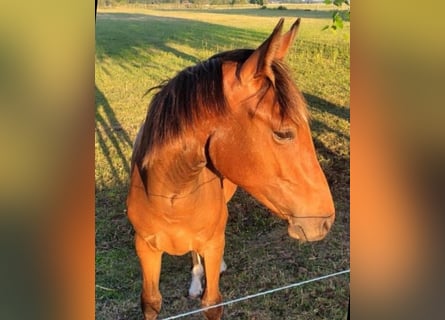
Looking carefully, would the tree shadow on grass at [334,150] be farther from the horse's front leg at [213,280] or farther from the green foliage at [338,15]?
the horse's front leg at [213,280]

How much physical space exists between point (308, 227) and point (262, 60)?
0.38m

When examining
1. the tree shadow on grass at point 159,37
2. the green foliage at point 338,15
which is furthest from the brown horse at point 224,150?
the green foliage at point 338,15

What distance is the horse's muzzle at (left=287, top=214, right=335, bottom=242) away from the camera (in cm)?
107

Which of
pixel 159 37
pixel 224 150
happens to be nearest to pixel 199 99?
pixel 224 150

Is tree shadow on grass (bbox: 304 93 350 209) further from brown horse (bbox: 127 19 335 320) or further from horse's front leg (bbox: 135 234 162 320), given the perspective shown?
horse's front leg (bbox: 135 234 162 320)

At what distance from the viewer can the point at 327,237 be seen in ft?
4.05

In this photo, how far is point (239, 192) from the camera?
1200 mm

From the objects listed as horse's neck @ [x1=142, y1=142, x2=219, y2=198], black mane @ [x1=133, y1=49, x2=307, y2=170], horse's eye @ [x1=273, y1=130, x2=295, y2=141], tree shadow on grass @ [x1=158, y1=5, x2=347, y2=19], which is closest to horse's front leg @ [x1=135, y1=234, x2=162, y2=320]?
horse's neck @ [x1=142, y1=142, x2=219, y2=198]

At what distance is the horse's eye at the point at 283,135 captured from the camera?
983 millimetres

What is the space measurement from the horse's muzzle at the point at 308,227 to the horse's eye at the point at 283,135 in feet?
0.59
